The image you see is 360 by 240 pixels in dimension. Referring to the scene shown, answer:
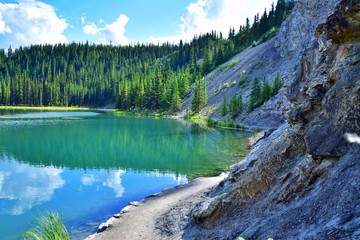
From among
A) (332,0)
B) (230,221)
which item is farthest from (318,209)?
(332,0)

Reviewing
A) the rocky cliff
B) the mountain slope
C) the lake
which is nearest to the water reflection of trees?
the lake

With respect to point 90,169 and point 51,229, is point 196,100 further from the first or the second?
point 51,229

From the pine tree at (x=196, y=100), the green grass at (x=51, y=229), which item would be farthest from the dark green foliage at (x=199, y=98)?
the green grass at (x=51, y=229)

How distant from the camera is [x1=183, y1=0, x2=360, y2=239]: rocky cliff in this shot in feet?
32.6

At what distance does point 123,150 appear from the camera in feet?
150

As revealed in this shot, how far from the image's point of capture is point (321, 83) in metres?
14.3

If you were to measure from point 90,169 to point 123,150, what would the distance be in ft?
36.5

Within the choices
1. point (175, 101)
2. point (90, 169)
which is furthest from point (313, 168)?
point (175, 101)

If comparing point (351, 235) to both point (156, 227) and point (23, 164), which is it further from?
point (23, 164)

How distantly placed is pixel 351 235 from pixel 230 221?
26.4 ft

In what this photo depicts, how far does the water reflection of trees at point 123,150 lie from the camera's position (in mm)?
36156

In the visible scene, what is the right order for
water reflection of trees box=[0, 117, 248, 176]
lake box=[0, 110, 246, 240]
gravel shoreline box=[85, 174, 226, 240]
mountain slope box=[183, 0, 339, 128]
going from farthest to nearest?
1. mountain slope box=[183, 0, 339, 128]
2. water reflection of trees box=[0, 117, 248, 176]
3. lake box=[0, 110, 246, 240]
4. gravel shoreline box=[85, 174, 226, 240]

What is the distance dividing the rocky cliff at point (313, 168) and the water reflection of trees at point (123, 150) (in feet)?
51.5

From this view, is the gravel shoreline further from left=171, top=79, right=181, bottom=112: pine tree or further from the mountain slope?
left=171, top=79, right=181, bottom=112: pine tree
